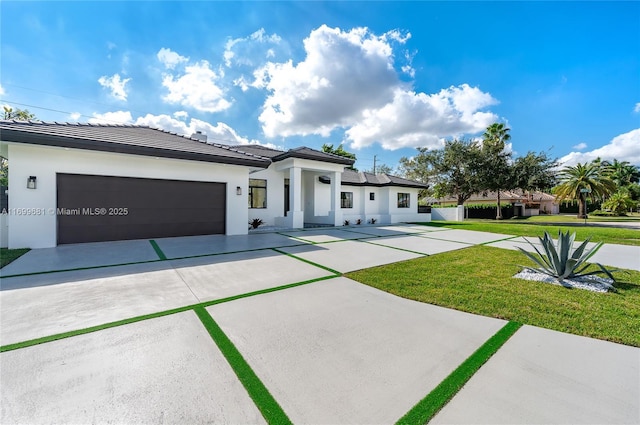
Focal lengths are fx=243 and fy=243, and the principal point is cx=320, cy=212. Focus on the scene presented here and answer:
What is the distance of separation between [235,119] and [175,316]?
1840 cm

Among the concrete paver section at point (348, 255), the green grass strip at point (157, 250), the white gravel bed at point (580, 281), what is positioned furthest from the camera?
the green grass strip at point (157, 250)

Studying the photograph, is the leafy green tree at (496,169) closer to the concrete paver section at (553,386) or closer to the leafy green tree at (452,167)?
the leafy green tree at (452,167)

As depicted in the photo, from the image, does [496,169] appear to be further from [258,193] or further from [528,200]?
[528,200]

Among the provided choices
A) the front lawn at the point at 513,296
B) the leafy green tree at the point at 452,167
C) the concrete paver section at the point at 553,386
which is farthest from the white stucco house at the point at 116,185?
the leafy green tree at the point at 452,167

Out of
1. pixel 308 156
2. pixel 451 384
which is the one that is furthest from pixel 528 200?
pixel 451 384

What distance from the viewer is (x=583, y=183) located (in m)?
24.0

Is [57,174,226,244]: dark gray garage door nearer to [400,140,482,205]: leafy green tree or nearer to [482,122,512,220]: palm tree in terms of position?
[400,140,482,205]: leafy green tree

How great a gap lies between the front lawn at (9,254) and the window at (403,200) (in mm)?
20745

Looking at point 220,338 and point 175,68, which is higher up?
point 175,68

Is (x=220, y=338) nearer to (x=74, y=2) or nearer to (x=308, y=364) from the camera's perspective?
(x=308, y=364)

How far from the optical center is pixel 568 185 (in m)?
25.0

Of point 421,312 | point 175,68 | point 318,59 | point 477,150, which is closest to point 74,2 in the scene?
point 175,68

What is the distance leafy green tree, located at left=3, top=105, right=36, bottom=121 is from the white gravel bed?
30.3m

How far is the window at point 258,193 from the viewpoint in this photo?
13.9 m
